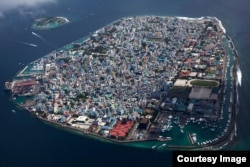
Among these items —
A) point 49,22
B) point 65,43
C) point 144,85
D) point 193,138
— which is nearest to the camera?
point 193,138

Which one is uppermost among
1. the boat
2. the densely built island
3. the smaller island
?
the smaller island

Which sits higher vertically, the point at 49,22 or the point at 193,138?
the point at 49,22

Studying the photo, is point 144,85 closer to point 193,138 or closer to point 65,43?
point 193,138

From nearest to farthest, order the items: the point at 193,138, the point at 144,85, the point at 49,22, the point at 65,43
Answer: the point at 193,138 → the point at 144,85 → the point at 65,43 → the point at 49,22

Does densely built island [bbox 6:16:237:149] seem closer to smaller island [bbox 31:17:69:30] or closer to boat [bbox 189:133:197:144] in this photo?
boat [bbox 189:133:197:144]

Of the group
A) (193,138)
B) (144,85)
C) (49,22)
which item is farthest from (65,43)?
(193,138)

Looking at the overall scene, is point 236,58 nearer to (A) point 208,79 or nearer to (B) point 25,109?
(A) point 208,79

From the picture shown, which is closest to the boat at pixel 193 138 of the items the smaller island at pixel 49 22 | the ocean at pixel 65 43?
the ocean at pixel 65 43

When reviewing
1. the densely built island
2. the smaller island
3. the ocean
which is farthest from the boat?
the smaller island
